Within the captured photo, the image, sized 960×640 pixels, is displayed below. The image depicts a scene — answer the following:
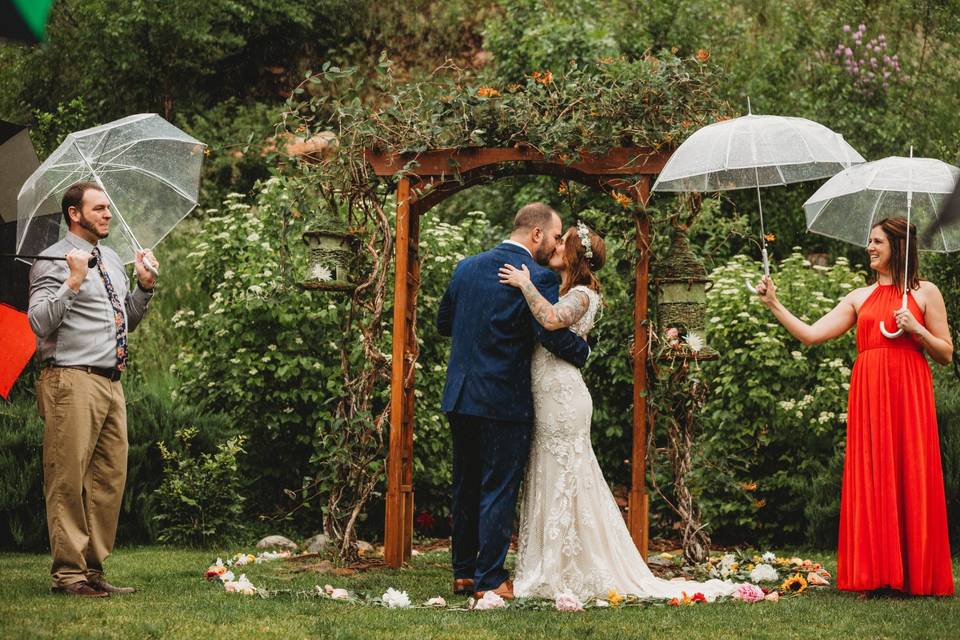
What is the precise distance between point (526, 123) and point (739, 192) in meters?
6.25

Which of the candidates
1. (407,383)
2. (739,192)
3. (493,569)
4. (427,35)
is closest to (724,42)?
(739,192)

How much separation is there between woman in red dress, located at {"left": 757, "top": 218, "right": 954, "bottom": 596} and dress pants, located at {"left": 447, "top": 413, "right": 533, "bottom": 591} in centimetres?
142

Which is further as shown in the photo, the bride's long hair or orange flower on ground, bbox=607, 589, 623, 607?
the bride's long hair

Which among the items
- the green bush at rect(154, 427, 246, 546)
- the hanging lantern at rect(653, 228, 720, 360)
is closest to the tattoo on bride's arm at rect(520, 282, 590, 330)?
the hanging lantern at rect(653, 228, 720, 360)

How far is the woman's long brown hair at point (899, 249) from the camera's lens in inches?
213

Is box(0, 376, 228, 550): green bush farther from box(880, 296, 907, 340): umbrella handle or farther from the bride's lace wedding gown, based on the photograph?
box(880, 296, 907, 340): umbrella handle

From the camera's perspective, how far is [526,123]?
20.6 ft

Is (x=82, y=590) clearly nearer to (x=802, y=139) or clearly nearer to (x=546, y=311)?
(x=546, y=311)

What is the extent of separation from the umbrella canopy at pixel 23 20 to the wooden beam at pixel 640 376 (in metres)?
4.23

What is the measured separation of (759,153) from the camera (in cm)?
534

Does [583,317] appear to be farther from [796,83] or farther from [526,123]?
[796,83]

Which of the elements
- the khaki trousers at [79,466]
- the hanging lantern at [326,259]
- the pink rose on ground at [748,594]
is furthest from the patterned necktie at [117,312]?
the pink rose on ground at [748,594]

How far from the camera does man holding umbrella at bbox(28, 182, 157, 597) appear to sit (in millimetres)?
4898

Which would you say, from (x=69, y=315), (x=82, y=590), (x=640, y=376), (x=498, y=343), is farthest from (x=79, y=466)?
(x=640, y=376)
